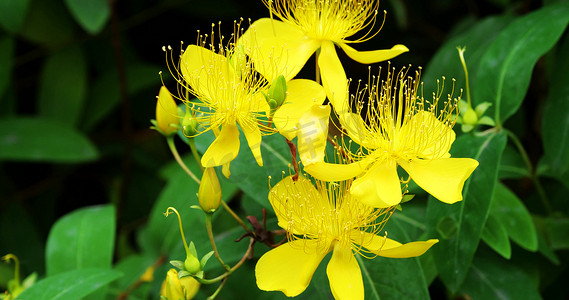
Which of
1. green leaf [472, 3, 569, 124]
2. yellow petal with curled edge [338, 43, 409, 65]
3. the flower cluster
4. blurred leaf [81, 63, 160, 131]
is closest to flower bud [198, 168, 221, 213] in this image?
the flower cluster

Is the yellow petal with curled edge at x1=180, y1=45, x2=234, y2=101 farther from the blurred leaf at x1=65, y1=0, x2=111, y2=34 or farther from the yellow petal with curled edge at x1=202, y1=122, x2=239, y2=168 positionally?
the blurred leaf at x1=65, y1=0, x2=111, y2=34

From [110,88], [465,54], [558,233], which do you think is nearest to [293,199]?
[558,233]

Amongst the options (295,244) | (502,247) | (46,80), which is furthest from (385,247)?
(46,80)

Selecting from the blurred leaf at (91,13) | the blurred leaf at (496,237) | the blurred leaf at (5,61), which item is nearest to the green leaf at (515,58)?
the blurred leaf at (496,237)

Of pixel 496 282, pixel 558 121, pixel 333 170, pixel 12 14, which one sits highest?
pixel 12 14

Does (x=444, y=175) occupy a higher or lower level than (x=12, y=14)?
lower

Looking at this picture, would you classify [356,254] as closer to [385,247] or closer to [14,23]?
[385,247]

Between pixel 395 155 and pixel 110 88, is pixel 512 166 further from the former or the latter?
pixel 110 88
